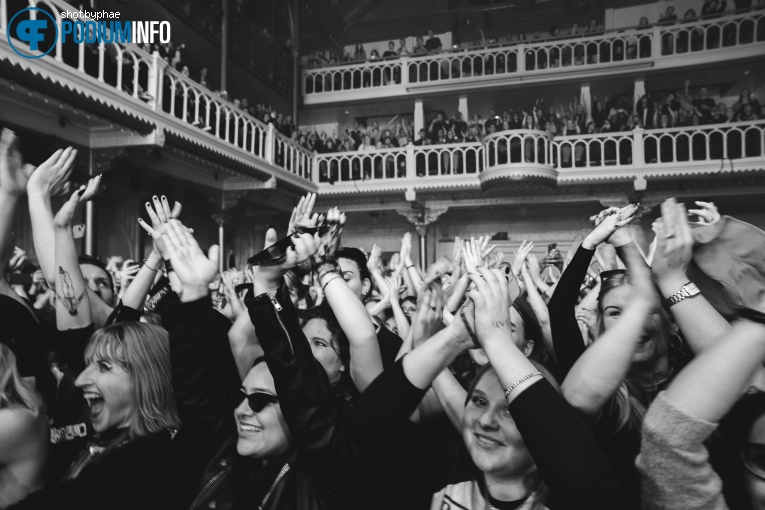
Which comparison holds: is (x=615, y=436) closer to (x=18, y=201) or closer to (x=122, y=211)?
(x=18, y=201)

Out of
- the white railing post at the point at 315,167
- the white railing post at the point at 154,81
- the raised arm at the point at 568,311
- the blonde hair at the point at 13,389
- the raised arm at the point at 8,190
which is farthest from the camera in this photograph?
the white railing post at the point at 315,167

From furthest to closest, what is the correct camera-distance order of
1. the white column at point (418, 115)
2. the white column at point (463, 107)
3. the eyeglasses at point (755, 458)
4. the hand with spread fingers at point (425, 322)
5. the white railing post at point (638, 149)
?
1. the white column at point (418, 115)
2. the white column at point (463, 107)
3. the white railing post at point (638, 149)
4. the hand with spread fingers at point (425, 322)
5. the eyeglasses at point (755, 458)

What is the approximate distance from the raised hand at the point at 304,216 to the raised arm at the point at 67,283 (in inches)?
38.1

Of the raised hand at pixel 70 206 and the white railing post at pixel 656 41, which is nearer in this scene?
the raised hand at pixel 70 206

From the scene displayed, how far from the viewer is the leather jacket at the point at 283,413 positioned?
1.40m

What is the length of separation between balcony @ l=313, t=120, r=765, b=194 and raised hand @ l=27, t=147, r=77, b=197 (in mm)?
10477

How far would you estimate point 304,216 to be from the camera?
6.08 feet

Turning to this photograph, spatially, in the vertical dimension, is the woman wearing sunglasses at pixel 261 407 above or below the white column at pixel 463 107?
below

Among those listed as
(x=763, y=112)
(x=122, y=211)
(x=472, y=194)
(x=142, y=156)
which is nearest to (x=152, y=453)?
(x=142, y=156)

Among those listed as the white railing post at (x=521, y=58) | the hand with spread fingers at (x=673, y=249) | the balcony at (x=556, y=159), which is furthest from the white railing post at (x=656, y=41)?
the hand with spread fingers at (x=673, y=249)

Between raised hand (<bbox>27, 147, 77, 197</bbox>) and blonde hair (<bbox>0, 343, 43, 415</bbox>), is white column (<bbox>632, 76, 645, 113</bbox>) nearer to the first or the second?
raised hand (<bbox>27, 147, 77, 197</bbox>)

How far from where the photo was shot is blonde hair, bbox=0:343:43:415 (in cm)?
149

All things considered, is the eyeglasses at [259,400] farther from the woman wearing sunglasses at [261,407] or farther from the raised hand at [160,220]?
the raised hand at [160,220]

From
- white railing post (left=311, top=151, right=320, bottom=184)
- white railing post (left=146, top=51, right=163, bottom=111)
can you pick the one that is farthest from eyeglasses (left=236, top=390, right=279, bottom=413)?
white railing post (left=311, top=151, right=320, bottom=184)
